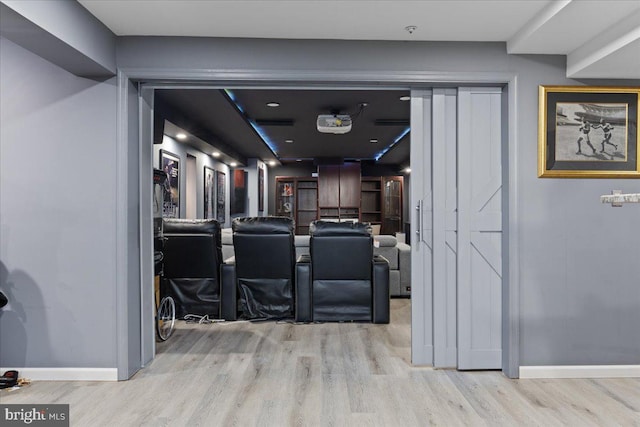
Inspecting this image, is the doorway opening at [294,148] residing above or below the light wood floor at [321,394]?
above

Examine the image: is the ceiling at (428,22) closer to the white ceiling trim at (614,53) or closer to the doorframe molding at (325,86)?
the white ceiling trim at (614,53)

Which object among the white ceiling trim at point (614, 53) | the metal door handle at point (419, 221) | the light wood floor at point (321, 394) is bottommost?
the light wood floor at point (321, 394)

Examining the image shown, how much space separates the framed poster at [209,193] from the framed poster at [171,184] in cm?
116

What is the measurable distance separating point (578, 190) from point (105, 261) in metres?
3.00

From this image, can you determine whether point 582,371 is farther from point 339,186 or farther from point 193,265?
point 339,186

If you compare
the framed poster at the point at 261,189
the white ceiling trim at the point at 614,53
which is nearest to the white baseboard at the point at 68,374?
the white ceiling trim at the point at 614,53

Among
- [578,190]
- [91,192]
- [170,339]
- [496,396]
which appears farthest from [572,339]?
[91,192]

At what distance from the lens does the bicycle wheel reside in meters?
3.27

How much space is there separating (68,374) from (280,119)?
3696mm

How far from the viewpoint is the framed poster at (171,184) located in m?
4.77

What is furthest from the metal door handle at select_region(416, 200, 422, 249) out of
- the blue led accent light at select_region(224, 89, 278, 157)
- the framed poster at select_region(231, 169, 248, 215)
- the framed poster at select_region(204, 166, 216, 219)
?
the framed poster at select_region(231, 169, 248, 215)

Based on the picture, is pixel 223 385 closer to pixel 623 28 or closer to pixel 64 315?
pixel 64 315

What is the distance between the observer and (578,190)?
8.58ft

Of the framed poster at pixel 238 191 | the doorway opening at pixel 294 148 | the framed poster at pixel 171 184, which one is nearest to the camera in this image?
the doorway opening at pixel 294 148
